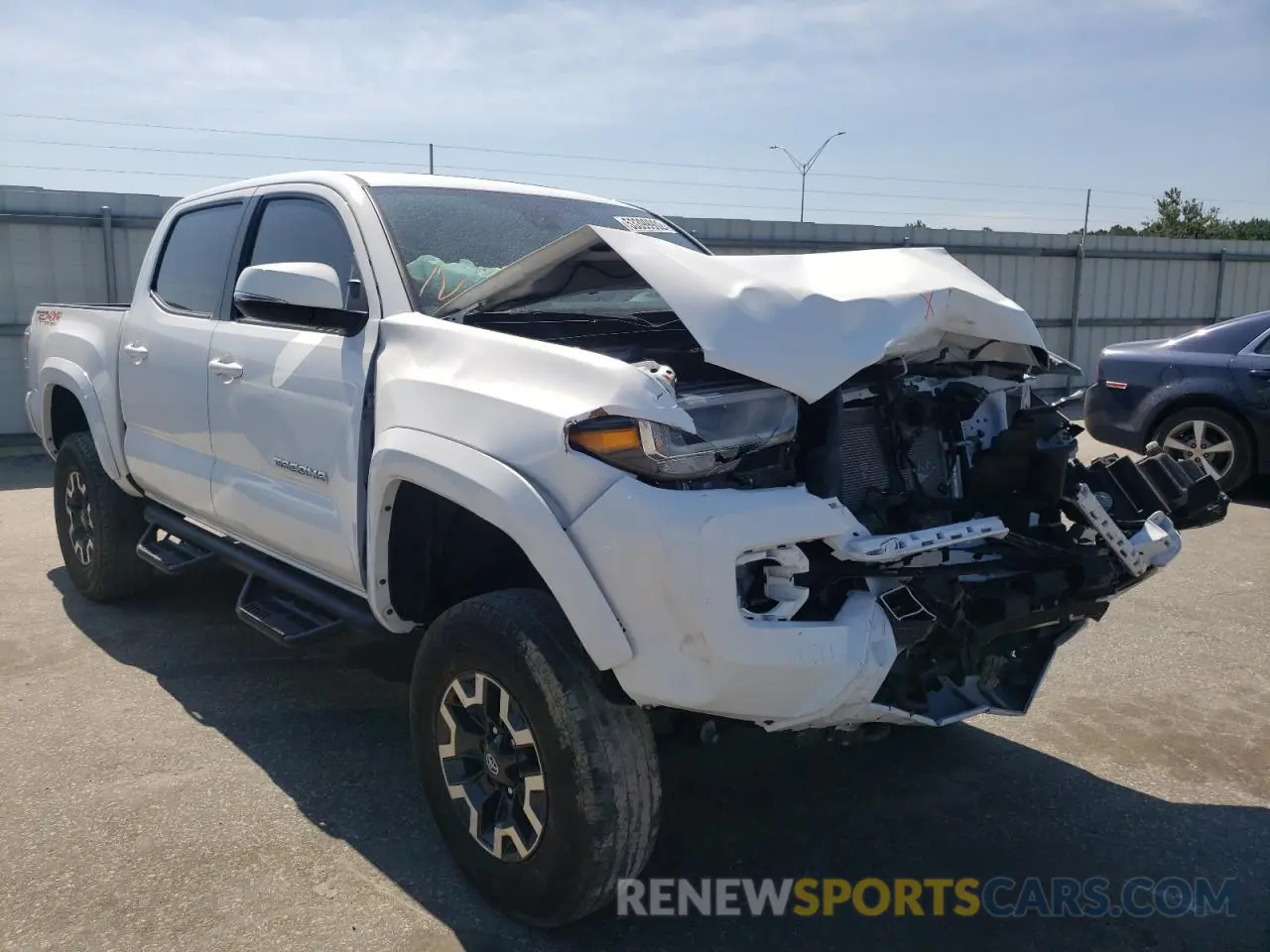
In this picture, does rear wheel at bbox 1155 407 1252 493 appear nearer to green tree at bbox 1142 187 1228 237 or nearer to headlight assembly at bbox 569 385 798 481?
headlight assembly at bbox 569 385 798 481

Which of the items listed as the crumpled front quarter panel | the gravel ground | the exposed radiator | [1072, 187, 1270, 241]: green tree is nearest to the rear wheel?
the gravel ground

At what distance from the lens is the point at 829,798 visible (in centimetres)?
361

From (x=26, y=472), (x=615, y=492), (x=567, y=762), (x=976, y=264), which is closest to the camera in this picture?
(x=615, y=492)

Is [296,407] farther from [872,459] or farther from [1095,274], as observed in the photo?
[1095,274]

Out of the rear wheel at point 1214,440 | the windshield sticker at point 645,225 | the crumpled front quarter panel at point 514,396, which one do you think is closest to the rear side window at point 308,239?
the crumpled front quarter panel at point 514,396

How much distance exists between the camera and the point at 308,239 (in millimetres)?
3902

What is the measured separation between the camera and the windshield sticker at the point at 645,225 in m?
4.28

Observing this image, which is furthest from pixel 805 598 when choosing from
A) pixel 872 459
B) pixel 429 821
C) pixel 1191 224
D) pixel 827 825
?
pixel 1191 224

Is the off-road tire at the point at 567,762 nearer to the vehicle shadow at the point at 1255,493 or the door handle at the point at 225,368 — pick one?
the door handle at the point at 225,368

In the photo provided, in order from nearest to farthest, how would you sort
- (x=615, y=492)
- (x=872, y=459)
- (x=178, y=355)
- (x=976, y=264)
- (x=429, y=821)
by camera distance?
1. (x=615, y=492)
2. (x=872, y=459)
3. (x=429, y=821)
4. (x=178, y=355)
5. (x=976, y=264)

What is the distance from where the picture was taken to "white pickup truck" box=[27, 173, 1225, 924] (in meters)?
2.46

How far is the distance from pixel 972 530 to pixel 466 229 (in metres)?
2.07

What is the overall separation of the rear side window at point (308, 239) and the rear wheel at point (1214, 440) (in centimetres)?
672

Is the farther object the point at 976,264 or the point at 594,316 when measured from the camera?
the point at 976,264
